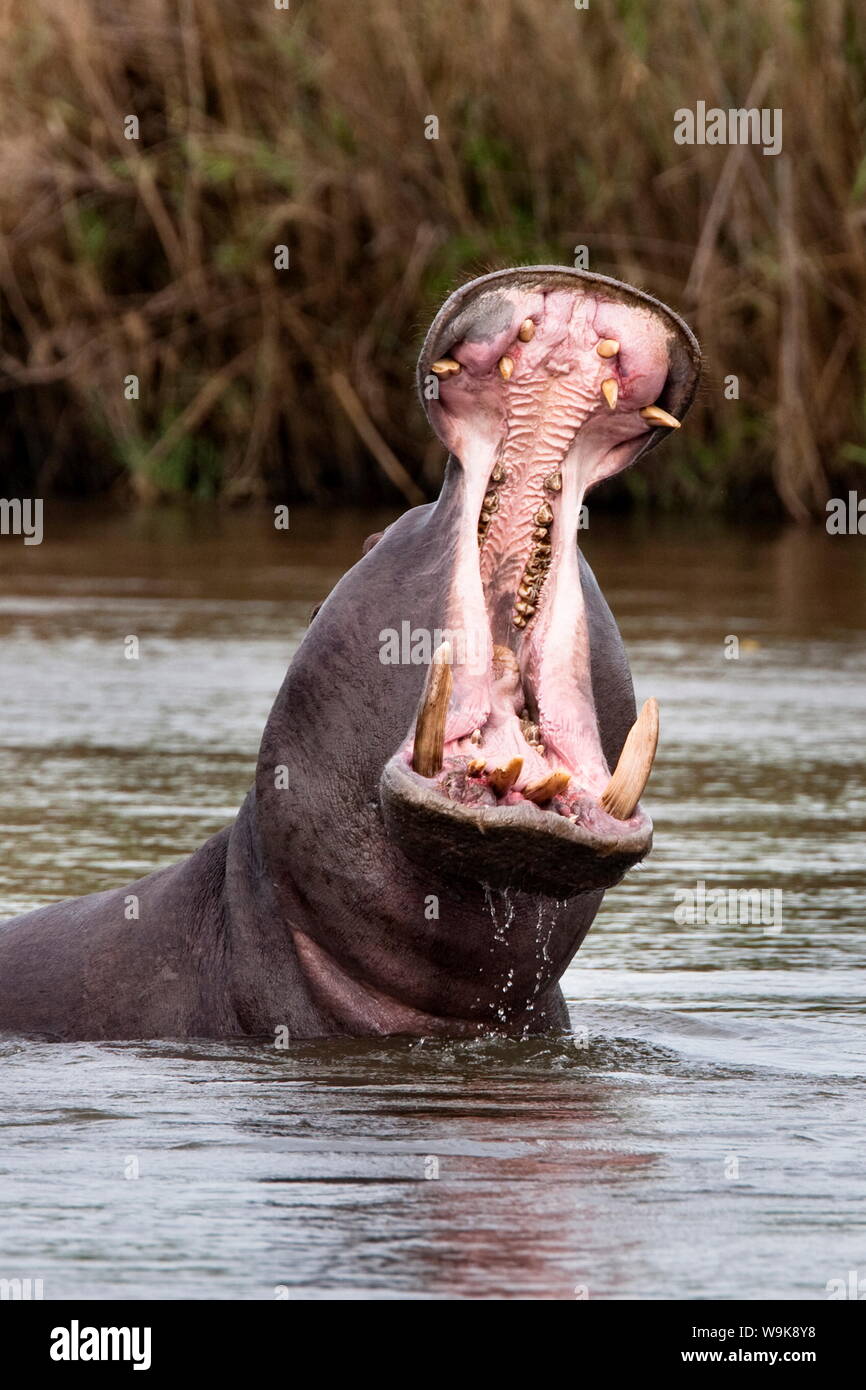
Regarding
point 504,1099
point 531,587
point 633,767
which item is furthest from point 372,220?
point 504,1099

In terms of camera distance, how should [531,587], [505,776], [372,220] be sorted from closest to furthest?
1. [505,776]
2. [531,587]
3. [372,220]

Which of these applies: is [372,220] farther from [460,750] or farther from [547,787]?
[547,787]

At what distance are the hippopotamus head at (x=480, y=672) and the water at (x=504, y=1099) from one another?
0.17 m

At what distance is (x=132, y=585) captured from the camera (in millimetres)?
12125

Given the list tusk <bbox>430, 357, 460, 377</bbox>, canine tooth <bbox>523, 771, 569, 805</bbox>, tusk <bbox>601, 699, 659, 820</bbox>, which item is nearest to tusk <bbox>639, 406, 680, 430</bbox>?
tusk <bbox>430, 357, 460, 377</bbox>

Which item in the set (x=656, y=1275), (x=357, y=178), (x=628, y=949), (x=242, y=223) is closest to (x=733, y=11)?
(x=357, y=178)

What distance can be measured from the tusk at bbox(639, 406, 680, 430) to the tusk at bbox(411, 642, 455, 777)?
48 cm

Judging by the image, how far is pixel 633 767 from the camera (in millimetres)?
3787

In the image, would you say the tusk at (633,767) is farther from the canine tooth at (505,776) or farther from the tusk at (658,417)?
the tusk at (658,417)

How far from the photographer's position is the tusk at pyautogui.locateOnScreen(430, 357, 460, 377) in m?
3.81

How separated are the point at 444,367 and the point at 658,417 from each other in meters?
0.33

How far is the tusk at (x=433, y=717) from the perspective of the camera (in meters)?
3.65

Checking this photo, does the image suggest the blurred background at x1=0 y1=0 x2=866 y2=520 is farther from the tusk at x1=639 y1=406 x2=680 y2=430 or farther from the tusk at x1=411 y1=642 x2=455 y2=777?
the tusk at x1=411 y1=642 x2=455 y2=777

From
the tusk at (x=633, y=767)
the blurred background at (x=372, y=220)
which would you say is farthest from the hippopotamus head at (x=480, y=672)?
the blurred background at (x=372, y=220)
